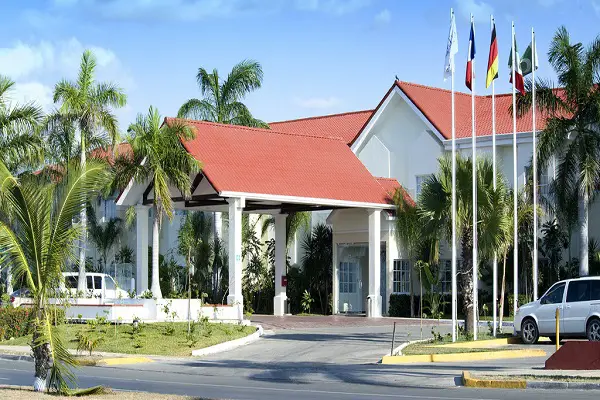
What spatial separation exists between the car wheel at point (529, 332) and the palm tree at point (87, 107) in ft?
59.9

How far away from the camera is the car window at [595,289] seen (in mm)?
24562

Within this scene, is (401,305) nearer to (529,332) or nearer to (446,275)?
(446,275)

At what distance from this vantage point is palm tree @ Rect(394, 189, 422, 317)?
125 feet

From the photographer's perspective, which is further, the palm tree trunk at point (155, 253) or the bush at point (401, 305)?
the bush at point (401, 305)

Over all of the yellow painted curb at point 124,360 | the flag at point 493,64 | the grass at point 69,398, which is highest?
the flag at point 493,64

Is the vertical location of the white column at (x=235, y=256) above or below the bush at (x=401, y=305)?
above

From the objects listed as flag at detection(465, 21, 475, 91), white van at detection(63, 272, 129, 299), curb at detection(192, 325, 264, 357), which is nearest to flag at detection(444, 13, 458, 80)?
flag at detection(465, 21, 475, 91)

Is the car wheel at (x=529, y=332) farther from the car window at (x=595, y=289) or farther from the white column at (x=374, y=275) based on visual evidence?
the white column at (x=374, y=275)

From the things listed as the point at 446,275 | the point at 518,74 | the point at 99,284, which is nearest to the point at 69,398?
the point at 518,74

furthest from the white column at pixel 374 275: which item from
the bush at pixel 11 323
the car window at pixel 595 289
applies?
the car window at pixel 595 289

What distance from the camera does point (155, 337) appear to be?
27656 mm

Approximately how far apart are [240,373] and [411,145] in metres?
21.7

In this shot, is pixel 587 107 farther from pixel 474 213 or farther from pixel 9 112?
pixel 9 112

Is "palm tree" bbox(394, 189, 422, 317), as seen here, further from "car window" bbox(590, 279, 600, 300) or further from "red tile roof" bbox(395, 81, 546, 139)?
"car window" bbox(590, 279, 600, 300)
